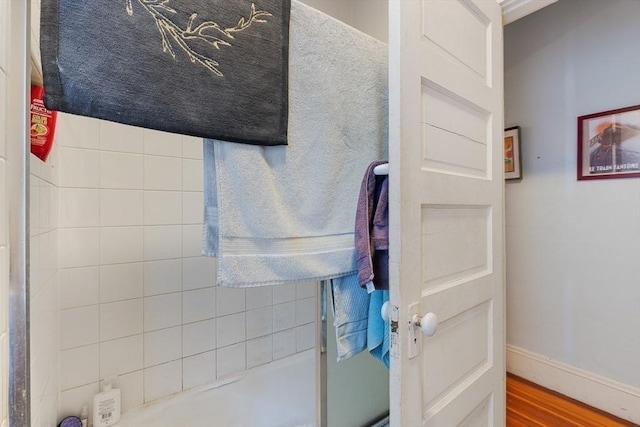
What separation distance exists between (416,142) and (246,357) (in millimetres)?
1536

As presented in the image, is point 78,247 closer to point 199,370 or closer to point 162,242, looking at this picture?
point 162,242

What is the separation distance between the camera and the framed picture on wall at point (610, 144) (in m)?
1.66

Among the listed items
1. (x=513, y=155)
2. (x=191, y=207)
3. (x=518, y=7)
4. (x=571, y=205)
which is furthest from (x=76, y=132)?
(x=571, y=205)

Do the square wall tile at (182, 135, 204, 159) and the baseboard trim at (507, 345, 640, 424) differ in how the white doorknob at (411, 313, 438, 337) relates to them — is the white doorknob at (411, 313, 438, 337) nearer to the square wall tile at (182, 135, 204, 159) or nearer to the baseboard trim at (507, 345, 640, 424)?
the square wall tile at (182, 135, 204, 159)

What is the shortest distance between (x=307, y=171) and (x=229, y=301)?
1162 millimetres

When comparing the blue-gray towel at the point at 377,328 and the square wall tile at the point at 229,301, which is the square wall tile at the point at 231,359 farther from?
the blue-gray towel at the point at 377,328

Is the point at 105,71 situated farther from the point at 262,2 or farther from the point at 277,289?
the point at 277,289

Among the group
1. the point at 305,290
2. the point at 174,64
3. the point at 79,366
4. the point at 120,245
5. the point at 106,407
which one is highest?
the point at 174,64

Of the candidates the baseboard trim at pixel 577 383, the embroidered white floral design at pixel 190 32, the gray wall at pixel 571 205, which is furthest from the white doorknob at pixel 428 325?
the baseboard trim at pixel 577 383

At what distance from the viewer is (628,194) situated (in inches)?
66.3

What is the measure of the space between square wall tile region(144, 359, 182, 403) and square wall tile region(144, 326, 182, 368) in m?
0.03

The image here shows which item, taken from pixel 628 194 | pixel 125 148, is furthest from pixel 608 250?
pixel 125 148

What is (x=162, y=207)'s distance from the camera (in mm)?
1563

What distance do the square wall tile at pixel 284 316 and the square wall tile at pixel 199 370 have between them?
0.38 meters
